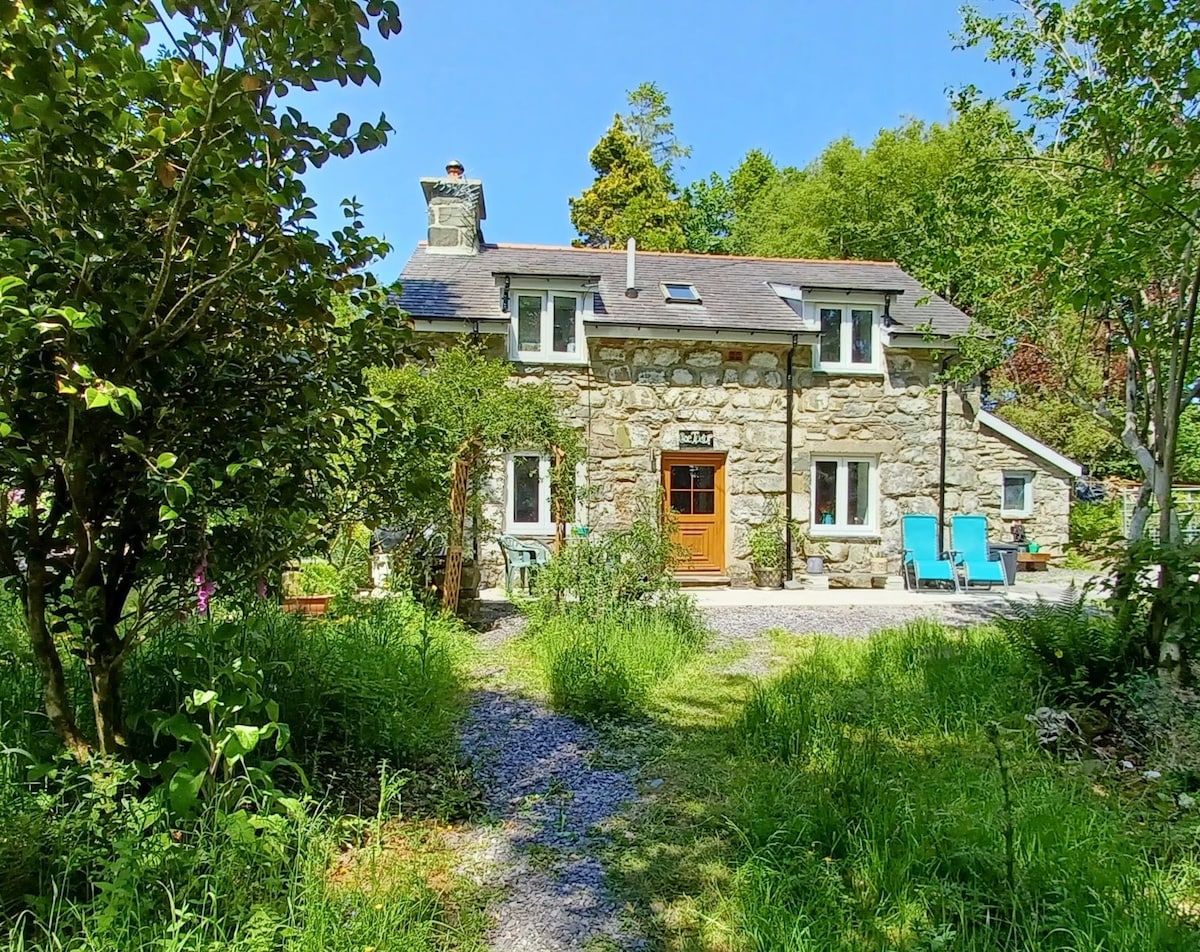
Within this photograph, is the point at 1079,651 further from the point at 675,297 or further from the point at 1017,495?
the point at 1017,495

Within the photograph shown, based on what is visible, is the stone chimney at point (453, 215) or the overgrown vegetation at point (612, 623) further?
the stone chimney at point (453, 215)

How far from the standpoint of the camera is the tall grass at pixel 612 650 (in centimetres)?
489

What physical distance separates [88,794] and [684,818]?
7.68ft

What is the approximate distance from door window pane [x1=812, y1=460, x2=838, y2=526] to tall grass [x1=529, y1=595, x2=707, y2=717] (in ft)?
18.7

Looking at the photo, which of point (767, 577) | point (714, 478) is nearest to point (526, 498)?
point (714, 478)

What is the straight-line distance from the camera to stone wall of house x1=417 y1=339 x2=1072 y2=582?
11.6 metres

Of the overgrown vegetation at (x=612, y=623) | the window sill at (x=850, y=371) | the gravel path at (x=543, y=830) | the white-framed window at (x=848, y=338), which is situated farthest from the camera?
the white-framed window at (x=848, y=338)

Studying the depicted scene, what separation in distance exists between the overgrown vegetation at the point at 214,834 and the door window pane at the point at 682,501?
8.78 meters

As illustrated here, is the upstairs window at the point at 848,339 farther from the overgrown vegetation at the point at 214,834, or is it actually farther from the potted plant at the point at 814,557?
the overgrown vegetation at the point at 214,834

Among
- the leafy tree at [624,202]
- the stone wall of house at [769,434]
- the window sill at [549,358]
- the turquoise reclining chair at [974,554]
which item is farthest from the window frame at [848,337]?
the leafy tree at [624,202]

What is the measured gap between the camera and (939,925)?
7.66 ft

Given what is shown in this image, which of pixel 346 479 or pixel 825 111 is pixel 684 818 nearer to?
pixel 346 479

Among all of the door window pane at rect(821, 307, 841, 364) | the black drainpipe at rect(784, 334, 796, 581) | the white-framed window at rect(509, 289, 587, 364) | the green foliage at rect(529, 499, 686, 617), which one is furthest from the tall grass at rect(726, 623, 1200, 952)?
the door window pane at rect(821, 307, 841, 364)

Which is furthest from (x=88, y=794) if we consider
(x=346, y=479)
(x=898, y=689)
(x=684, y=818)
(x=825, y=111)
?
(x=825, y=111)
